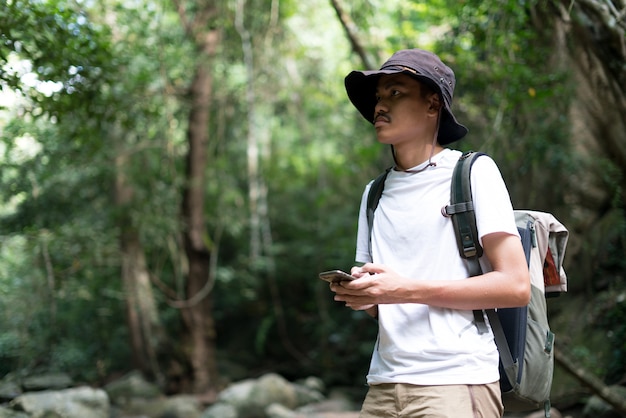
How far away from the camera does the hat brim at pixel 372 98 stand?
2.08 metres

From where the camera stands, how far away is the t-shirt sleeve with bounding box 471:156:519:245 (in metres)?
1.84

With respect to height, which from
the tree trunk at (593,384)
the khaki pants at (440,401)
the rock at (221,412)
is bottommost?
the rock at (221,412)

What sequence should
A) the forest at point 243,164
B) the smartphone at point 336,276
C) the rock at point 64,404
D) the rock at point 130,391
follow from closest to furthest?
the smartphone at point 336,276
the forest at point 243,164
the rock at point 64,404
the rock at point 130,391

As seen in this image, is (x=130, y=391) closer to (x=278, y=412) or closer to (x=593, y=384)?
(x=278, y=412)

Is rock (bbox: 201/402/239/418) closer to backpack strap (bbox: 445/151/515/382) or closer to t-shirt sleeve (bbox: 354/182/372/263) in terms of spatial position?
t-shirt sleeve (bbox: 354/182/372/263)

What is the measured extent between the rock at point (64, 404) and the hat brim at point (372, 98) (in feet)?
13.5

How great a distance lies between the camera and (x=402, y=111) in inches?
82.4

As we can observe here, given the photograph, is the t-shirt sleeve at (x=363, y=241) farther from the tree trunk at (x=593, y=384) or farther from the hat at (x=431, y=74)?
the tree trunk at (x=593, y=384)

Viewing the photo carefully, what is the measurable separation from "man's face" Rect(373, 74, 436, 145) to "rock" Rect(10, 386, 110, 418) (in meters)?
4.29

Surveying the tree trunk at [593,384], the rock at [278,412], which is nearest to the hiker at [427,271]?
the tree trunk at [593,384]

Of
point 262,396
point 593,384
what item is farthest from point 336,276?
point 262,396

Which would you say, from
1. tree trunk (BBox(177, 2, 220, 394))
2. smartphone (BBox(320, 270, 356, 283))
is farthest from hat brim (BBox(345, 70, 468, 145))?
tree trunk (BBox(177, 2, 220, 394))

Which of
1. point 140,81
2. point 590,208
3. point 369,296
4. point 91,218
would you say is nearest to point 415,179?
point 369,296

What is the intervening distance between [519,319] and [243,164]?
1038cm
